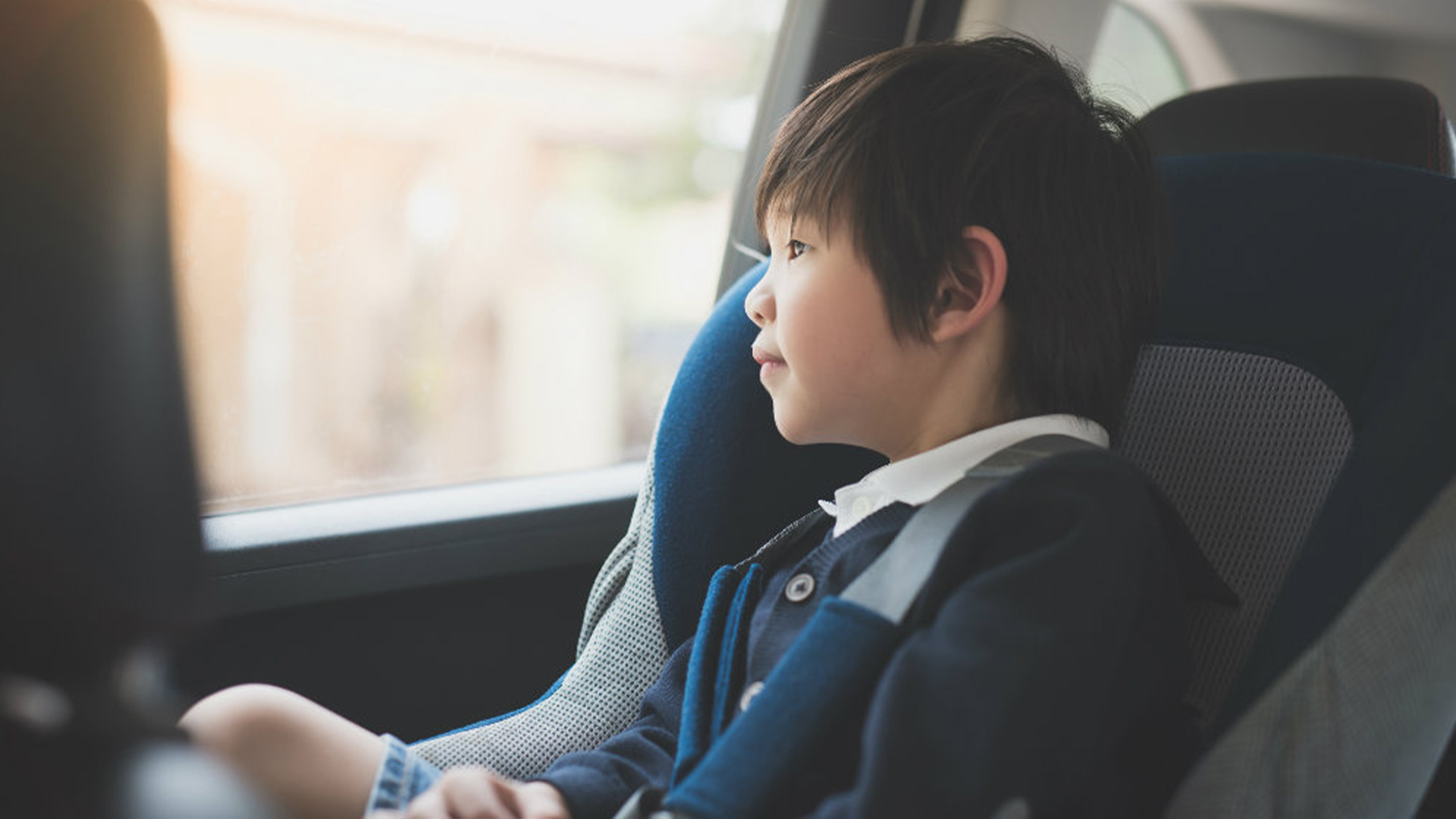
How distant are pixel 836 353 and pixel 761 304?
0.11m

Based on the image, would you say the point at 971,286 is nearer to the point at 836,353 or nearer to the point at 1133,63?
the point at 836,353

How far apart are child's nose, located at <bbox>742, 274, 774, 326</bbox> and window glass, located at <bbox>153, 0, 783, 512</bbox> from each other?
57 cm

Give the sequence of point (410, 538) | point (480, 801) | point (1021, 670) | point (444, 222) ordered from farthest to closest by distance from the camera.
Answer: point (444, 222)
point (410, 538)
point (480, 801)
point (1021, 670)

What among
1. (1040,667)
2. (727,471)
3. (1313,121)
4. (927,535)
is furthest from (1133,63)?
(1040,667)

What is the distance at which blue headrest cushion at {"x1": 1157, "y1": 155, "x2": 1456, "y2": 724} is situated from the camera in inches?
32.2

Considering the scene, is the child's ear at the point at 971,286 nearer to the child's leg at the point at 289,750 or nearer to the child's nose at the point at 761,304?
the child's nose at the point at 761,304

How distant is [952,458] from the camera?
3.08 feet

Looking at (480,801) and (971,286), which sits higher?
(971,286)

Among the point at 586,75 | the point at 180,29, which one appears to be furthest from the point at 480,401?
the point at 180,29

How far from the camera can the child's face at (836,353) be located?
966 millimetres

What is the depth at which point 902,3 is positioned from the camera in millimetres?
1577

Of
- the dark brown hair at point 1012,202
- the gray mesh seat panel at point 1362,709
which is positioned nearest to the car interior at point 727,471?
the gray mesh seat panel at point 1362,709

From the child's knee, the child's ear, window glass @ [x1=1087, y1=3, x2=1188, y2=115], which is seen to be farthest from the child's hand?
→ window glass @ [x1=1087, y1=3, x2=1188, y2=115]

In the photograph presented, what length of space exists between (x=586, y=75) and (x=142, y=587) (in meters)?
1.20
